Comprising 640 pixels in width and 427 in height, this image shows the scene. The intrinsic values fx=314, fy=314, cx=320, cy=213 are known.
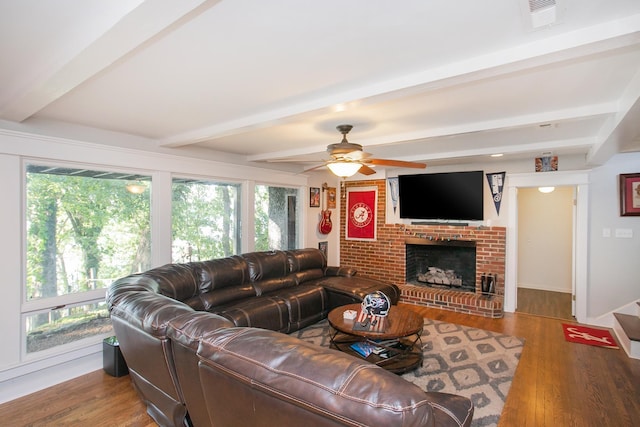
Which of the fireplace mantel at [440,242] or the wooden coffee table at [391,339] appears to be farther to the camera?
the fireplace mantel at [440,242]

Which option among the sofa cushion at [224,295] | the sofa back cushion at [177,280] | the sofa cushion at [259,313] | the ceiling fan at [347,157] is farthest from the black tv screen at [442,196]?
the sofa back cushion at [177,280]

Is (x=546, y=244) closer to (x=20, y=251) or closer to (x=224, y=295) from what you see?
(x=224, y=295)

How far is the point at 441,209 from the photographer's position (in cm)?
533

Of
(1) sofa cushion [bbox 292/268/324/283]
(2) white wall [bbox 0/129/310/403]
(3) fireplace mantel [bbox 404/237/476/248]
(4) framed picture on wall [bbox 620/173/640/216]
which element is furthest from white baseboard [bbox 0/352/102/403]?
(4) framed picture on wall [bbox 620/173/640/216]

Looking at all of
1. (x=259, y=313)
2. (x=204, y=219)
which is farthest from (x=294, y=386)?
(x=204, y=219)

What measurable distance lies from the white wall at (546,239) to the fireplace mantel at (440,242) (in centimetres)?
190

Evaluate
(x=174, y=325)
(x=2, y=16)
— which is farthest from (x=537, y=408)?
(x=2, y=16)

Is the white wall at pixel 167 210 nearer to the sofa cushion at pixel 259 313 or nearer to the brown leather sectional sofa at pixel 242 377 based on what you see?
the brown leather sectional sofa at pixel 242 377

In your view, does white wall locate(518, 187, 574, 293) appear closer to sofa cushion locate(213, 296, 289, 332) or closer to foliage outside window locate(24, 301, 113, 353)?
sofa cushion locate(213, 296, 289, 332)

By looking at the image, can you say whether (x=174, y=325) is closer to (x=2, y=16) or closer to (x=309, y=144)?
(x=2, y=16)

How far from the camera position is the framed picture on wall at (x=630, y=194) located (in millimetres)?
4035

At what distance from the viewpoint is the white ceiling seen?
132 centimetres

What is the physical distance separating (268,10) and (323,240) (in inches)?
208

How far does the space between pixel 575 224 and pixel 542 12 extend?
4315 mm
